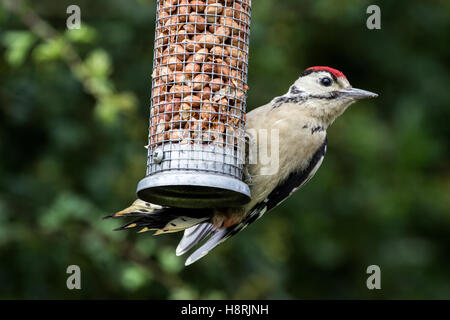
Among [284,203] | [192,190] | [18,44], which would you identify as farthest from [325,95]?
[284,203]

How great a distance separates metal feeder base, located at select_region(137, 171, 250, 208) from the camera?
4309 millimetres

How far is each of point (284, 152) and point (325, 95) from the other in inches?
18.8

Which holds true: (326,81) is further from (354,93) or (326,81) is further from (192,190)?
(192,190)

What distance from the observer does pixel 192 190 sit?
14.6ft

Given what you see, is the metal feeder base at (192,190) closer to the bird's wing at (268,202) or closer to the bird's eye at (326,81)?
the bird's wing at (268,202)

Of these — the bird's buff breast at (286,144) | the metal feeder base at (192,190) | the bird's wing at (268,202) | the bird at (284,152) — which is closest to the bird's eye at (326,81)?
the bird at (284,152)

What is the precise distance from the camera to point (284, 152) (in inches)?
202

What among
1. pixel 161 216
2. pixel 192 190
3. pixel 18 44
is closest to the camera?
pixel 192 190

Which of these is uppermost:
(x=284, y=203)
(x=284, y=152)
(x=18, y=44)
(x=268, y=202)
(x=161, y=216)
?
(x=18, y=44)

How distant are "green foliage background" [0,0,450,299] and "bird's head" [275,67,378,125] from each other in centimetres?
134

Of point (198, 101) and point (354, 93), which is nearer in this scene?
point (198, 101)

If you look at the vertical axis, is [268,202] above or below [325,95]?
below

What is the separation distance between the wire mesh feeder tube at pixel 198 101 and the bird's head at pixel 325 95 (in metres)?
0.58

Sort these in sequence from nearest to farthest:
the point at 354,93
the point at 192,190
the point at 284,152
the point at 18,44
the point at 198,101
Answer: the point at 192,190, the point at 198,101, the point at 284,152, the point at 354,93, the point at 18,44
